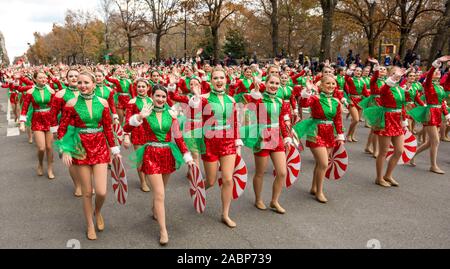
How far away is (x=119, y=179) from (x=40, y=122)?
299 cm

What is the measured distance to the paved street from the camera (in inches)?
168

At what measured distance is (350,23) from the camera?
29.2 m

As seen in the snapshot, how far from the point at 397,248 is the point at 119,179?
330 cm

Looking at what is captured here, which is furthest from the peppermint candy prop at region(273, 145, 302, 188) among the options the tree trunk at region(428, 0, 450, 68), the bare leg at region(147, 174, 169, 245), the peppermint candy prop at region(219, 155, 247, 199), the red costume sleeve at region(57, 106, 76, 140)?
the tree trunk at region(428, 0, 450, 68)

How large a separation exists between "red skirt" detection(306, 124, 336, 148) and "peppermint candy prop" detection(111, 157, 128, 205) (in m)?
2.68

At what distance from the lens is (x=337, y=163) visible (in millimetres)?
5695

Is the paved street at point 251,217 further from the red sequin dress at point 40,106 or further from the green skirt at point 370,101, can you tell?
the green skirt at point 370,101

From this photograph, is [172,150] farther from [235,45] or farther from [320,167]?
[235,45]

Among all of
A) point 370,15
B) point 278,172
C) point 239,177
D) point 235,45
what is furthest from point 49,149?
point 235,45

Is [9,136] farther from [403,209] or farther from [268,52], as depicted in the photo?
[268,52]

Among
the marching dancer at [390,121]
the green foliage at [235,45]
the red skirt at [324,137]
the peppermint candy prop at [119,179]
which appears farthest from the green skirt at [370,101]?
the green foliage at [235,45]

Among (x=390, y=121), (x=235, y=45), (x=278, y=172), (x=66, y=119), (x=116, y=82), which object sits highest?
(x=235, y=45)

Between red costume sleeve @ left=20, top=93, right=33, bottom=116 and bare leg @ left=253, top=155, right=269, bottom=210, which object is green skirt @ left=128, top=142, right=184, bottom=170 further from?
red costume sleeve @ left=20, top=93, right=33, bottom=116

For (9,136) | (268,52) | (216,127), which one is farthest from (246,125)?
(268,52)
